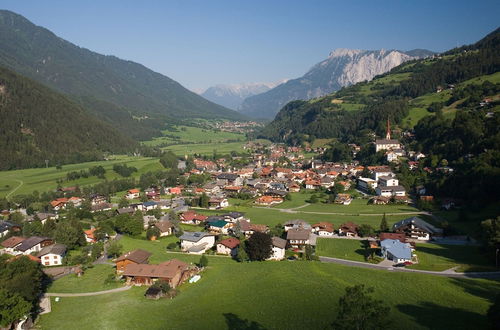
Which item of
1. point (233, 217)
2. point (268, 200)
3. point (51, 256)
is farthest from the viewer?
point (268, 200)

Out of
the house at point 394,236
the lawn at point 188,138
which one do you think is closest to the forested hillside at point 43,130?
the lawn at point 188,138

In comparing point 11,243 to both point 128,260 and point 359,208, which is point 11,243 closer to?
point 128,260

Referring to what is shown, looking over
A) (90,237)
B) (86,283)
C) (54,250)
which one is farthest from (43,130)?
(86,283)

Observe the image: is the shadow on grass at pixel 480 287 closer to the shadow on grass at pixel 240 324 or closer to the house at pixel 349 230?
the shadow on grass at pixel 240 324

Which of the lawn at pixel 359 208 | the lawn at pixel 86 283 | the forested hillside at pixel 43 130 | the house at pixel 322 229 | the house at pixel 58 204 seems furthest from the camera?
the forested hillside at pixel 43 130

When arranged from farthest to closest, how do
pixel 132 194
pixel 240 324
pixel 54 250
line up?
pixel 132 194, pixel 54 250, pixel 240 324

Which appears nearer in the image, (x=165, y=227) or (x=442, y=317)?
(x=442, y=317)

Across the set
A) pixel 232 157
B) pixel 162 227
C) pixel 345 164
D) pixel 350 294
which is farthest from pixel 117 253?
pixel 232 157
